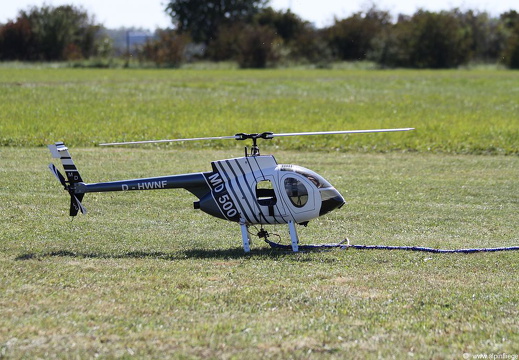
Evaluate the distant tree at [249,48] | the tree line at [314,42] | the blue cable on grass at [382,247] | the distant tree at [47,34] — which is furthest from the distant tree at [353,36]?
the blue cable on grass at [382,247]

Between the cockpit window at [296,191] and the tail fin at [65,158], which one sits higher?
the tail fin at [65,158]

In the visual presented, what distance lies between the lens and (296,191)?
35.6ft

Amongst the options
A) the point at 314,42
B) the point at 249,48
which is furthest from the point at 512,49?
the point at 249,48

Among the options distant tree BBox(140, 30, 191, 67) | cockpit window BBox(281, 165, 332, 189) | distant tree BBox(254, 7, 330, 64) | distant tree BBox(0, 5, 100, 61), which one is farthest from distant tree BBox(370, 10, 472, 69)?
cockpit window BBox(281, 165, 332, 189)

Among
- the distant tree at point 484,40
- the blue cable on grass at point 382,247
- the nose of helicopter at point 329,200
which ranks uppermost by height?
the distant tree at point 484,40

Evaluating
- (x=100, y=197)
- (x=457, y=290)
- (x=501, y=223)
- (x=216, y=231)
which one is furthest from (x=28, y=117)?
(x=457, y=290)

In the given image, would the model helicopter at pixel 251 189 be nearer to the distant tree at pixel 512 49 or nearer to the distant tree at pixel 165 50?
the distant tree at pixel 512 49

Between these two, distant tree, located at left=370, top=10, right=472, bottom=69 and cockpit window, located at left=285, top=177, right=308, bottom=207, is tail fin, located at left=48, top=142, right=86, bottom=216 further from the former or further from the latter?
distant tree, located at left=370, top=10, right=472, bottom=69

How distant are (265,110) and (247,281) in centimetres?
2459

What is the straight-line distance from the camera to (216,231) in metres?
12.5

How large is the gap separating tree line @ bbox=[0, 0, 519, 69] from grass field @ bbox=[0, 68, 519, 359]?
116 ft

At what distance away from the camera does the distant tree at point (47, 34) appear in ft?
203

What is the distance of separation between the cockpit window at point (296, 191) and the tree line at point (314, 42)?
48.4 metres

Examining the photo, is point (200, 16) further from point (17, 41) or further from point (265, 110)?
point (265, 110)
